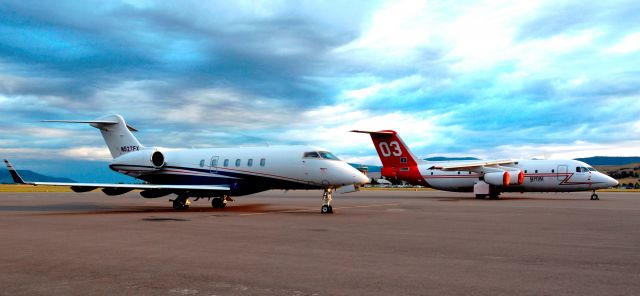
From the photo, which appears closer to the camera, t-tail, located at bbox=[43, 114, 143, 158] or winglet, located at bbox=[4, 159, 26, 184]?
winglet, located at bbox=[4, 159, 26, 184]

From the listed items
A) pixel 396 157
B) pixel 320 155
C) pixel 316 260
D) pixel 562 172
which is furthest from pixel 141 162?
pixel 562 172

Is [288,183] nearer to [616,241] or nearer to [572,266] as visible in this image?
[616,241]

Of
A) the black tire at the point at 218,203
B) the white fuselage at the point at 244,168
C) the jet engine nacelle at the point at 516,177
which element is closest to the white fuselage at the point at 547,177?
the jet engine nacelle at the point at 516,177

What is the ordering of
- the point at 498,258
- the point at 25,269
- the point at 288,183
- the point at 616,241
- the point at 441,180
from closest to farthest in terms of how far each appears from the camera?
the point at 25,269 → the point at 498,258 → the point at 616,241 → the point at 288,183 → the point at 441,180

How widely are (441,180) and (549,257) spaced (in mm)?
32539

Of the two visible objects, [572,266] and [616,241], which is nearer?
[572,266]

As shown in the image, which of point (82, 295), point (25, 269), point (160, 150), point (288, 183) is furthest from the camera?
point (160, 150)

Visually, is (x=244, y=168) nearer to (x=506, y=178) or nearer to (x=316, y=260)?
(x=316, y=260)

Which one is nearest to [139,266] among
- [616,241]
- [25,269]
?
[25,269]

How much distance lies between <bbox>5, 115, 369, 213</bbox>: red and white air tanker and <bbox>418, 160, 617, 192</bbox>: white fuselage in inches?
803

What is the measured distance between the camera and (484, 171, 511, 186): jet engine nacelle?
37544 millimetres

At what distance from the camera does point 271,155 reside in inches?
918

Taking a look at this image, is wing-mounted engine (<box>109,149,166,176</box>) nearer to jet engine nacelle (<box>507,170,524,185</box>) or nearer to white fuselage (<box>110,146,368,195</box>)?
white fuselage (<box>110,146,368,195</box>)

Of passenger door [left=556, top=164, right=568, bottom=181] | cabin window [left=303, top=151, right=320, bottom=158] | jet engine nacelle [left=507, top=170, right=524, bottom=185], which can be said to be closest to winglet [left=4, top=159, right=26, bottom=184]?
cabin window [left=303, top=151, right=320, bottom=158]
